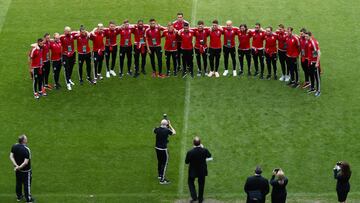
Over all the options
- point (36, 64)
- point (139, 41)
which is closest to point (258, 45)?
point (139, 41)

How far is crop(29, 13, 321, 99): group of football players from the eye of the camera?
21641 mm

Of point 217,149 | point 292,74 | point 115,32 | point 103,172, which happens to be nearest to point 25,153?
point 103,172

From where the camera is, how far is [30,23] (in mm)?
25844

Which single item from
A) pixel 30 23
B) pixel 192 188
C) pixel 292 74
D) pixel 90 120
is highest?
pixel 30 23

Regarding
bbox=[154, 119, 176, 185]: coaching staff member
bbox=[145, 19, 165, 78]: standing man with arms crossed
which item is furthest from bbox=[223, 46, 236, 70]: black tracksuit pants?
bbox=[154, 119, 176, 185]: coaching staff member

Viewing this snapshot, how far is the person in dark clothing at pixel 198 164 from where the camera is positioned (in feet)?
53.6

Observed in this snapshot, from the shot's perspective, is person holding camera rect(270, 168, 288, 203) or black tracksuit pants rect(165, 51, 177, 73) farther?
black tracksuit pants rect(165, 51, 177, 73)

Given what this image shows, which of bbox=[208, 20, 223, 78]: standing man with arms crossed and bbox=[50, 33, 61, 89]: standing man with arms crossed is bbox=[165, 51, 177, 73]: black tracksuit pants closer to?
bbox=[208, 20, 223, 78]: standing man with arms crossed

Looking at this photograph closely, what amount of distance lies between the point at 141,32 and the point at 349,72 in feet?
20.6

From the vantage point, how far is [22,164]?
54.0ft

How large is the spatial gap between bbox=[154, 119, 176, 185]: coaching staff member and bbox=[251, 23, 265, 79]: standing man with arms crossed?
226 inches

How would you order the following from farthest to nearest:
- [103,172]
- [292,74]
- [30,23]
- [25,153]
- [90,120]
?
[30,23] < [292,74] < [90,120] < [103,172] < [25,153]

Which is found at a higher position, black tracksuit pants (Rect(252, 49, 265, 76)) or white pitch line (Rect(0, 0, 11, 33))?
white pitch line (Rect(0, 0, 11, 33))

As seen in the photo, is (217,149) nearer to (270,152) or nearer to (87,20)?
(270,152)
